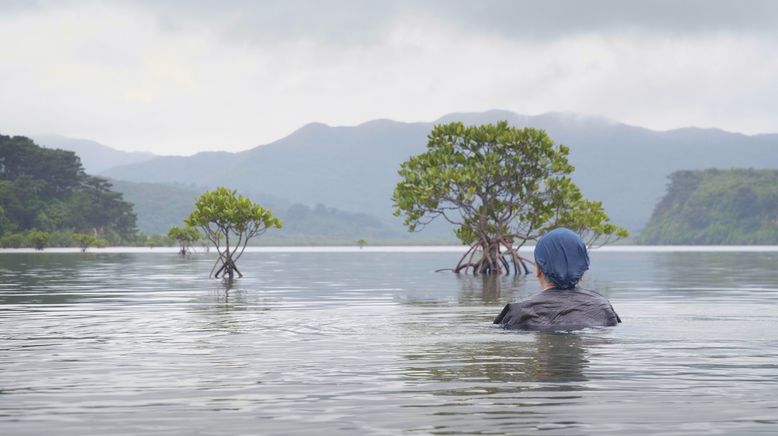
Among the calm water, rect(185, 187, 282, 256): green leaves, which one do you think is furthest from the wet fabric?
rect(185, 187, 282, 256): green leaves

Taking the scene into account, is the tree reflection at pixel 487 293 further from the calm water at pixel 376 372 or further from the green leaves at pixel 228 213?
the green leaves at pixel 228 213

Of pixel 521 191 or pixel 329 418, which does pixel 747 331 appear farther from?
pixel 521 191

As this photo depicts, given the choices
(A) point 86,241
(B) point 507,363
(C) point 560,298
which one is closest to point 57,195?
(A) point 86,241

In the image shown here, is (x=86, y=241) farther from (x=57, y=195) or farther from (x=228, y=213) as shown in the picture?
(x=228, y=213)

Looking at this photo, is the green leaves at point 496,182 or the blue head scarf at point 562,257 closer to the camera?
the blue head scarf at point 562,257

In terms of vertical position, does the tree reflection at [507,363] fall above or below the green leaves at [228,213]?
below

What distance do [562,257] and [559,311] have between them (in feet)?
4.40

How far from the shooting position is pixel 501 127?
73.8 meters

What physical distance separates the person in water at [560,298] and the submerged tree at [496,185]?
4855 cm

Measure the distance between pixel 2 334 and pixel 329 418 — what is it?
13.5 meters

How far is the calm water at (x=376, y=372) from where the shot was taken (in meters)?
11.6

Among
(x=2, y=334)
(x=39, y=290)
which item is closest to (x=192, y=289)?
(x=39, y=290)

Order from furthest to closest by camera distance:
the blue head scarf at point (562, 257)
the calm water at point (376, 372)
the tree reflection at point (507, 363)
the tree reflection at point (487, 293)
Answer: the tree reflection at point (487, 293), the blue head scarf at point (562, 257), the tree reflection at point (507, 363), the calm water at point (376, 372)

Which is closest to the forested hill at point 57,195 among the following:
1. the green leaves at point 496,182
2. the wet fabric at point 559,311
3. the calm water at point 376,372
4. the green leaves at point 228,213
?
the green leaves at point 496,182
